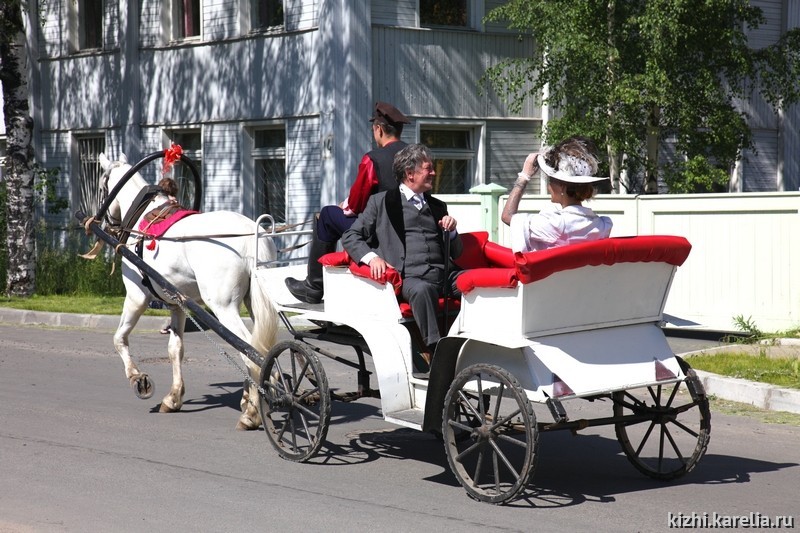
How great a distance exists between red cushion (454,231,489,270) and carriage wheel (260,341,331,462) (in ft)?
3.82

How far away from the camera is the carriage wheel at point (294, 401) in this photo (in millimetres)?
7566

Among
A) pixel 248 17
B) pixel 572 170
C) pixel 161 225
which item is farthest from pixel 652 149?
pixel 572 170

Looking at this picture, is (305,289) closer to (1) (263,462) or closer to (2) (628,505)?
(1) (263,462)

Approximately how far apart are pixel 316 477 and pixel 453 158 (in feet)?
46.4

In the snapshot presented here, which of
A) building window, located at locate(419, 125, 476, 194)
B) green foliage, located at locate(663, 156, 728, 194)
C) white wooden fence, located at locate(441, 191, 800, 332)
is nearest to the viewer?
white wooden fence, located at locate(441, 191, 800, 332)

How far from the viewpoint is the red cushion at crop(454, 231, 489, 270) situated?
308 inches

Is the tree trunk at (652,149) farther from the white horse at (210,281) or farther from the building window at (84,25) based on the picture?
the building window at (84,25)

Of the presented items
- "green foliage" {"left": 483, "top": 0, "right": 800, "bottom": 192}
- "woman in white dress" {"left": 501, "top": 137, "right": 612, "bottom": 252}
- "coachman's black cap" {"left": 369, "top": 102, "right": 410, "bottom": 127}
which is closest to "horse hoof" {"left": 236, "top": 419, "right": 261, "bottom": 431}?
"coachman's black cap" {"left": 369, "top": 102, "right": 410, "bottom": 127}

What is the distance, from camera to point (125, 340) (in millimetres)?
10203

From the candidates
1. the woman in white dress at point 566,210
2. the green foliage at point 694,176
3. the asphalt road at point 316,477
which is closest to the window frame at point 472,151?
the green foliage at point 694,176

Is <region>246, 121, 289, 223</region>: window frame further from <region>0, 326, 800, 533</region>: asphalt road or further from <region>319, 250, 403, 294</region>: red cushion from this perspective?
<region>319, 250, 403, 294</region>: red cushion

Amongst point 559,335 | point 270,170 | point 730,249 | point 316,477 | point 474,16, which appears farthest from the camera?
point 270,170

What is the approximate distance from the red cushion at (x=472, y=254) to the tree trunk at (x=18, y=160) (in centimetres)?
1362

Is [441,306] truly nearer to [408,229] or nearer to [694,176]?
[408,229]
